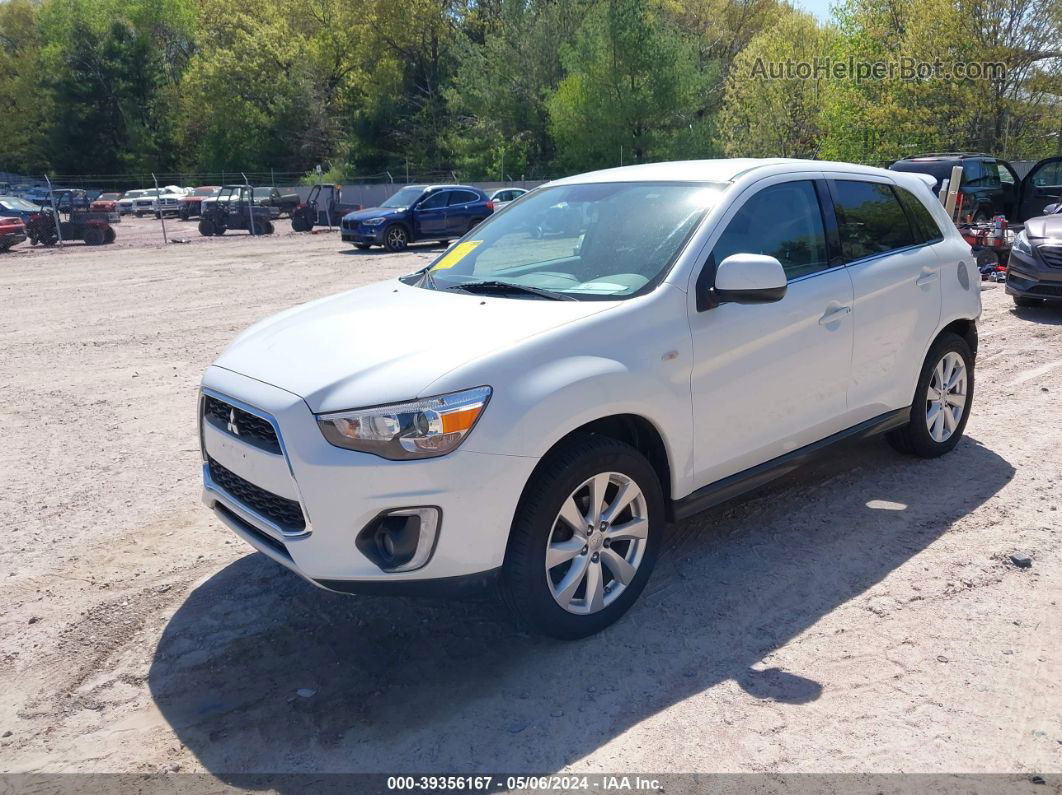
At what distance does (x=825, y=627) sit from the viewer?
3.59 meters

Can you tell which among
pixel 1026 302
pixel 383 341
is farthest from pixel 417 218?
pixel 383 341

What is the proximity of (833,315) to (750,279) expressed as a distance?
93 centimetres

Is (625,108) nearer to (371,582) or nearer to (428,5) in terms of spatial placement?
(428,5)

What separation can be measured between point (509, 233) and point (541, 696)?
8.06 feet

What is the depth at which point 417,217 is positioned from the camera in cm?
2211

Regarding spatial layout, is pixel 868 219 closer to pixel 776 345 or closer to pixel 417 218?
pixel 776 345

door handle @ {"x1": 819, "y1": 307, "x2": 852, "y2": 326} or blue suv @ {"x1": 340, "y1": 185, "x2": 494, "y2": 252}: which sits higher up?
blue suv @ {"x1": 340, "y1": 185, "x2": 494, "y2": 252}

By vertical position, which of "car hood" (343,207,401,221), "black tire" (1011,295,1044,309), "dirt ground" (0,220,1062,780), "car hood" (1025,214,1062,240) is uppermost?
"car hood" (343,207,401,221)

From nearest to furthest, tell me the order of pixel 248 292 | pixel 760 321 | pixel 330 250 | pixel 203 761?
pixel 203 761 < pixel 760 321 < pixel 248 292 < pixel 330 250

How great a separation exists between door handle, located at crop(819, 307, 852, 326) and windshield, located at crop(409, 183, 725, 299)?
2.78 ft

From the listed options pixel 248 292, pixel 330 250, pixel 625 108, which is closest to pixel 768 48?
pixel 625 108

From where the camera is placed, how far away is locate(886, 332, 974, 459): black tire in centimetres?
510

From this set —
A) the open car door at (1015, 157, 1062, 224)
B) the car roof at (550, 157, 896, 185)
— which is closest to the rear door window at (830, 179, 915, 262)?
the car roof at (550, 157, 896, 185)

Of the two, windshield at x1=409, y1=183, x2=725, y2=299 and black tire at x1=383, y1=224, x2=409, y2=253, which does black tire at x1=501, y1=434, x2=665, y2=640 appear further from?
black tire at x1=383, y1=224, x2=409, y2=253
